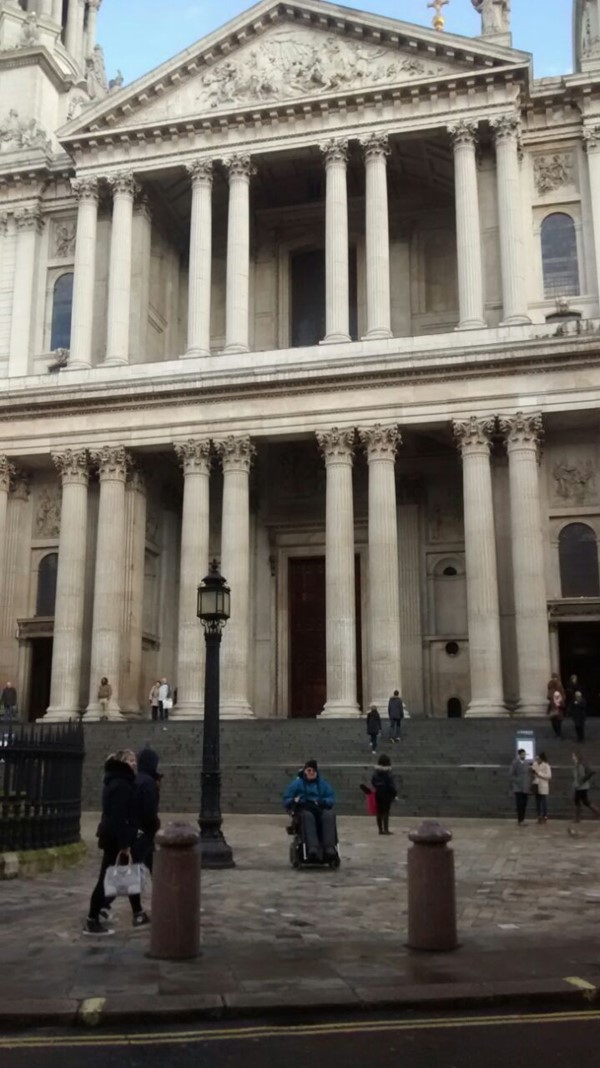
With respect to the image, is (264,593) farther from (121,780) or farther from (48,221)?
(121,780)

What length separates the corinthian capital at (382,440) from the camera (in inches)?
1287

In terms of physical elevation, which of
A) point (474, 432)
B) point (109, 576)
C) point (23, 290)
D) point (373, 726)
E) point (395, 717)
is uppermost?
point (23, 290)

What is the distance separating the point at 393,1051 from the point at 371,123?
33739 mm

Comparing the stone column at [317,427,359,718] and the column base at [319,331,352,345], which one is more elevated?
the column base at [319,331,352,345]

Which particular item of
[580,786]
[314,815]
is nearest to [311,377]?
[580,786]

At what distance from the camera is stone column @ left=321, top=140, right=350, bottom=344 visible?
3447cm

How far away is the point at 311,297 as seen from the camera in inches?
1592

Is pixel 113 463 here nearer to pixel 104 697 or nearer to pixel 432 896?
pixel 104 697

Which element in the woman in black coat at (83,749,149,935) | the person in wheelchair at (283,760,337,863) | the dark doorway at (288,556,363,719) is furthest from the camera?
the dark doorway at (288,556,363,719)

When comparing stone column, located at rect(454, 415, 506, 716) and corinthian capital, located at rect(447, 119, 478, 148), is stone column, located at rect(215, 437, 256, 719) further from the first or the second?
corinthian capital, located at rect(447, 119, 478, 148)

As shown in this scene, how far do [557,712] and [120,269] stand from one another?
21544 mm

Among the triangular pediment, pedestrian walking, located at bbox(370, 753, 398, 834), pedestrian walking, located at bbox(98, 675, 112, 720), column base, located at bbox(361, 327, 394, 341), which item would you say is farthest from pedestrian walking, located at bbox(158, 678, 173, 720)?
the triangular pediment

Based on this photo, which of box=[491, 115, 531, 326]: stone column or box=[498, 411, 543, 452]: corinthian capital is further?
box=[491, 115, 531, 326]: stone column

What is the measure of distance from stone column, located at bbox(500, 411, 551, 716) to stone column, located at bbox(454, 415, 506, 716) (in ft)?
2.10
